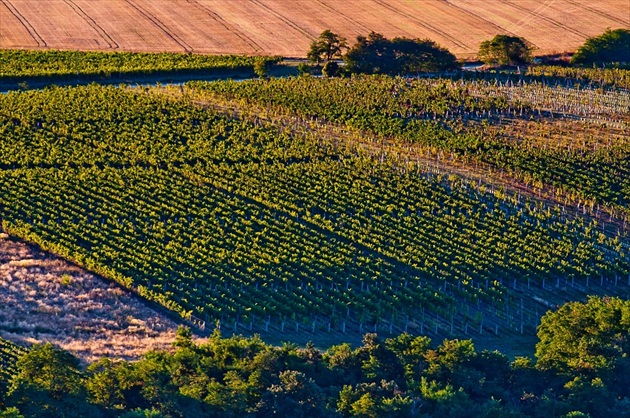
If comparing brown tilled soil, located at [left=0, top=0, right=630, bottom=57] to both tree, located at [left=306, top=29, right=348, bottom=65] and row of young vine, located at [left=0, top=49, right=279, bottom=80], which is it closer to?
row of young vine, located at [left=0, top=49, right=279, bottom=80]

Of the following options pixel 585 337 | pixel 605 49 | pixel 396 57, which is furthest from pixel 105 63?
pixel 585 337

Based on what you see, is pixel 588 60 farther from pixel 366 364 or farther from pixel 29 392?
pixel 29 392

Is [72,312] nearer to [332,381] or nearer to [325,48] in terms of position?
[332,381]

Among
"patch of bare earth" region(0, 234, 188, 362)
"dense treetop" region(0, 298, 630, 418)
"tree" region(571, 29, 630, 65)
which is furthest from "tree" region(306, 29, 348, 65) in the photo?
"dense treetop" region(0, 298, 630, 418)

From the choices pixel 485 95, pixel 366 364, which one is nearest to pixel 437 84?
pixel 485 95

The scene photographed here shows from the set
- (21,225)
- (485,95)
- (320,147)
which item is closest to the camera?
(21,225)

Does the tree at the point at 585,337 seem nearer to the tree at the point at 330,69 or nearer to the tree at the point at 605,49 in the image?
the tree at the point at 330,69
